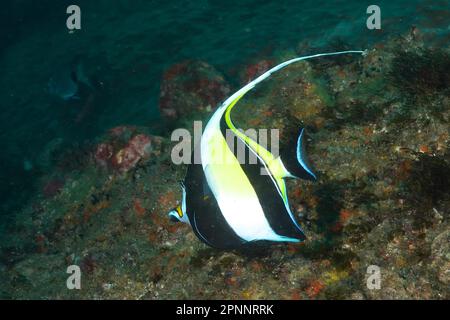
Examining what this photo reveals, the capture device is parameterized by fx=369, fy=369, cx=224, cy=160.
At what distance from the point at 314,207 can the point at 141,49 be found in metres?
10.4

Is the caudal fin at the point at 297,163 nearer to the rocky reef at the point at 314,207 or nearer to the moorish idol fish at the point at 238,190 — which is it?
the moorish idol fish at the point at 238,190

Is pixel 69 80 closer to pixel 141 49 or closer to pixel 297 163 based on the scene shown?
pixel 141 49

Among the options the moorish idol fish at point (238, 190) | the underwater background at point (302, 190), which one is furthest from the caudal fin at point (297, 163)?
the underwater background at point (302, 190)

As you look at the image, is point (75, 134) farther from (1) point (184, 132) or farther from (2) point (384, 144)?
(2) point (384, 144)

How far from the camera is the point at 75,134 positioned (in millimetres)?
10664

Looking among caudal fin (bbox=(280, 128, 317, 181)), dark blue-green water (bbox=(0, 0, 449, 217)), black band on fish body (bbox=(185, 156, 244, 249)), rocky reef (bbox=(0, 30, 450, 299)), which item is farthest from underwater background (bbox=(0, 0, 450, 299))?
caudal fin (bbox=(280, 128, 317, 181))

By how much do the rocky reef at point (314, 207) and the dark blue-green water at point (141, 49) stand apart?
3264 millimetres

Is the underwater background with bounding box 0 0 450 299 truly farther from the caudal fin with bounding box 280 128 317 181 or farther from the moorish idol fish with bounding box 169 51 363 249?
the caudal fin with bounding box 280 128 317 181

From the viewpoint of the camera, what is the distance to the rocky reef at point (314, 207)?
8.86 feet

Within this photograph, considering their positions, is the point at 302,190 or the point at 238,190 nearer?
the point at 238,190

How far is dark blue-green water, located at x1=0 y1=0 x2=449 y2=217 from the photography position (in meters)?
9.13

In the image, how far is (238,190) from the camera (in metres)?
1.79

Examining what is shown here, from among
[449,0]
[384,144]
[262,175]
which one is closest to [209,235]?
[262,175]

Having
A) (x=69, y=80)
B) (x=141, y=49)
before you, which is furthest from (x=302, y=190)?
(x=141, y=49)
